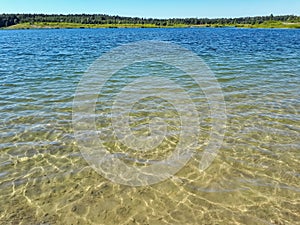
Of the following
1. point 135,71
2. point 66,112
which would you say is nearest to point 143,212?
point 66,112

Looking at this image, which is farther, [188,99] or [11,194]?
[188,99]

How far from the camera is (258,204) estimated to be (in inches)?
273

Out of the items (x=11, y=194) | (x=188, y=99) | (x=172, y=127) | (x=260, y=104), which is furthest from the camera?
(x=188, y=99)

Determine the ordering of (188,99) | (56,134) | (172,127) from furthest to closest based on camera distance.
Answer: (188,99) → (172,127) → (56,134)

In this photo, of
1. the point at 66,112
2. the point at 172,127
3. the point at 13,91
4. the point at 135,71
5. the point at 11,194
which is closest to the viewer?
the point at 11,194

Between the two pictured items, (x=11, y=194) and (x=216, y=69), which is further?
(x=216, y=69)

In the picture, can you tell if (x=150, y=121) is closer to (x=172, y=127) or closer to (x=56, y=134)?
(x=172, y=127)

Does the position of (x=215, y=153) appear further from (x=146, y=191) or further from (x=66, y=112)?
(x=66, y=112)

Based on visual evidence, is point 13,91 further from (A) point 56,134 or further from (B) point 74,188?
(B) point 74,188

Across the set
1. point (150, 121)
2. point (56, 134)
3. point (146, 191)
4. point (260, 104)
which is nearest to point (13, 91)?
point (56, 134)

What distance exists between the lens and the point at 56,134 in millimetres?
10875

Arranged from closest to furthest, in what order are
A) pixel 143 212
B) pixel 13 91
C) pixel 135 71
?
1. pixel 143 212
2. pixel 13 91
3. pixel 135 71

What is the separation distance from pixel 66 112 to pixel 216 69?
16.1 metres

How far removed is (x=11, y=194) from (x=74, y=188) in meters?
1.73
